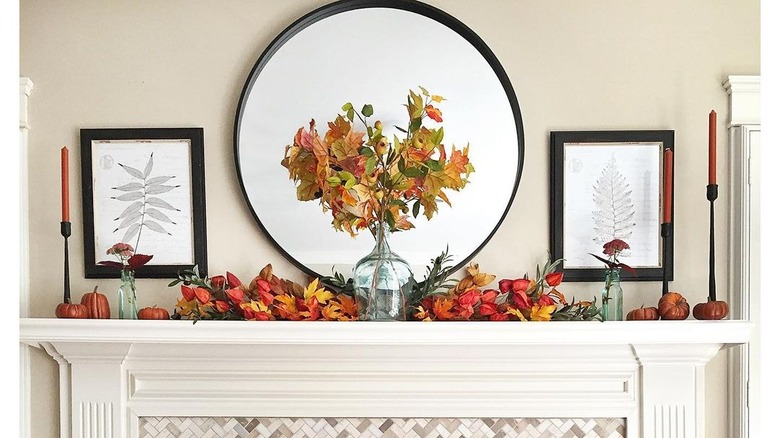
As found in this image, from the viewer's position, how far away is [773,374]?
311 millimetres

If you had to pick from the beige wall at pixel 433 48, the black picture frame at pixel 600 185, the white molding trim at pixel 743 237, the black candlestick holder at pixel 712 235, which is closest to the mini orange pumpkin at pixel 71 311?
the beige wall at pixel 433 48

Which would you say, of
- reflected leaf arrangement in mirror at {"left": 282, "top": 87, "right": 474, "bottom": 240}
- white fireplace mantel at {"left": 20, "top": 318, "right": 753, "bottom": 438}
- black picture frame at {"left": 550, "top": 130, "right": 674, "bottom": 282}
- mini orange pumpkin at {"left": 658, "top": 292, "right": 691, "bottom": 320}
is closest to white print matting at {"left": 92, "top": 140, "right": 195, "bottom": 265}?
white fireplace mantel at {"left": 20, "top": 318, "right": 753, "bottom": 438}

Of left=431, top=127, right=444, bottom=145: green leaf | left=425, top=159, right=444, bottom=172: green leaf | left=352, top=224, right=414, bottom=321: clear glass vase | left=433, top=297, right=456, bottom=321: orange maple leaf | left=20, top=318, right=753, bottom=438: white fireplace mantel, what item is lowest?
left=20, top=318, right=753, bottom=438: white fireplace mantel

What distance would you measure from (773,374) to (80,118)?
2141mm

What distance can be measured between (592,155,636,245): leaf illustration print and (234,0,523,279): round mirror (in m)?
0.25

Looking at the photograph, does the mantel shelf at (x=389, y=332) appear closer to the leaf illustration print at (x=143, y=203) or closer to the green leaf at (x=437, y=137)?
the leaf illustration print at (x=143, y=203)

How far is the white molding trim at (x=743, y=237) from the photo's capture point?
206cm

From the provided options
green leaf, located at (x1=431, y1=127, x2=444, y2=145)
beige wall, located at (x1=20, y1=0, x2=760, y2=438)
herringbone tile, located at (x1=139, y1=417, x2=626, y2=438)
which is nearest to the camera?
green leaf, located at (x1=431, y1=127, x2=444, y2=145)

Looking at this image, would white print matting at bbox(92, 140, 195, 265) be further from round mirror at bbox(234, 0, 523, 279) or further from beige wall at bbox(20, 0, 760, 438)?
round mirror at bbox(234, 0, 523, 279)

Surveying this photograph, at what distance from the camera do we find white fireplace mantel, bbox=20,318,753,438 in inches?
76.9

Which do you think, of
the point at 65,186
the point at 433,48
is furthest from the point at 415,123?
the point at 65,186

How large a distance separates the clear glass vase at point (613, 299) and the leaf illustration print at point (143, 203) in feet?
4.14

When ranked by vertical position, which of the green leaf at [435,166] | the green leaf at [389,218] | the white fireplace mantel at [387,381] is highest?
the green leaf at [435,166]

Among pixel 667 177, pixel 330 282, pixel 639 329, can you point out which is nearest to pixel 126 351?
pixel 330 282
